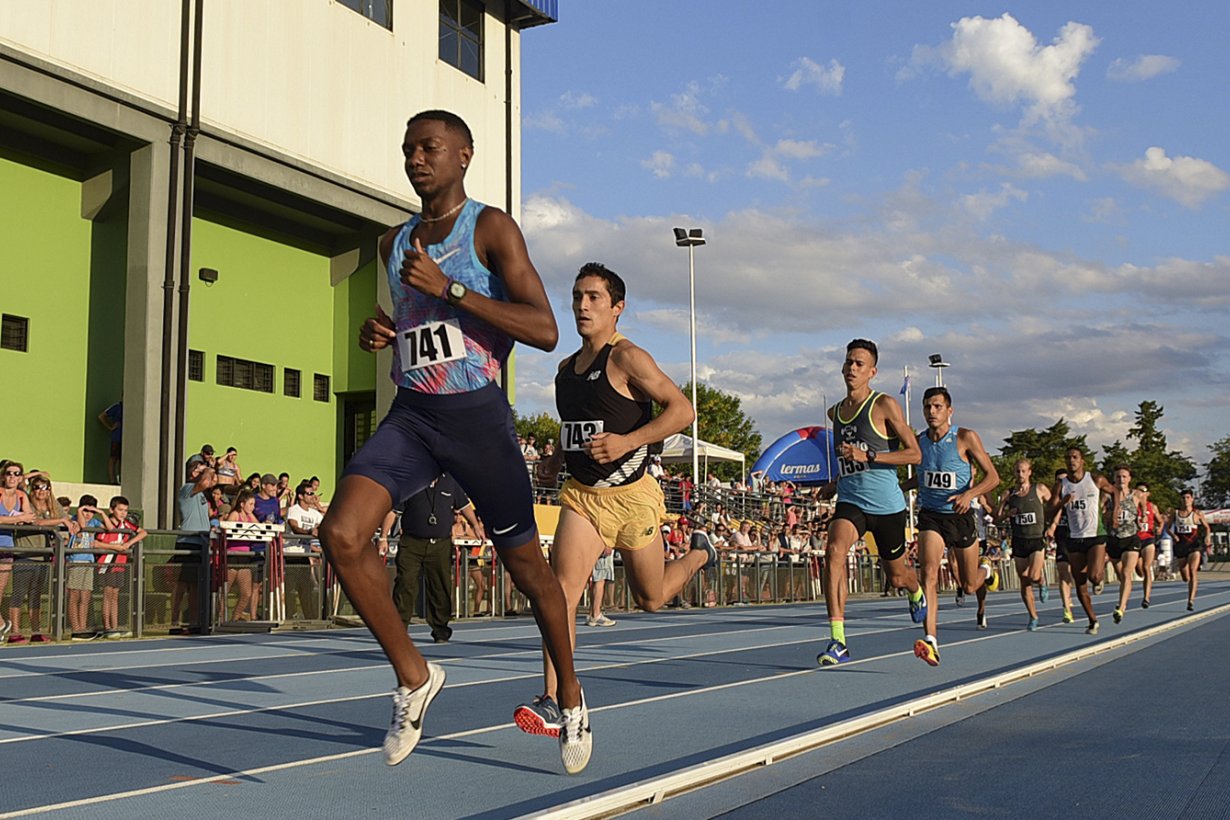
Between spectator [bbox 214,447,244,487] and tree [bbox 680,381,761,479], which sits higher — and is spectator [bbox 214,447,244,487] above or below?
below

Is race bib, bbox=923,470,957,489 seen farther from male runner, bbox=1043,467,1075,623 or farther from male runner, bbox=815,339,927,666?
male runner, bbox=1043,467,1075,623

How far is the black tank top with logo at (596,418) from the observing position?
6.23m

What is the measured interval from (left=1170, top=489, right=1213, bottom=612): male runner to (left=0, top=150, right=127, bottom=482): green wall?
1879cm

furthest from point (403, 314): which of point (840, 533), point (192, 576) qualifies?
point (192, 576)

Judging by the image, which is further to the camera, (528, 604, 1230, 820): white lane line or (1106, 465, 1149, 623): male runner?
(1106, 465, 1149, 623): male runner

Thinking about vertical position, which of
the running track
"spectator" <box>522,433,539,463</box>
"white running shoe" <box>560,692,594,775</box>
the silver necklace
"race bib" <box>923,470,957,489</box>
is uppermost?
"spectator" <box>522,433,539,463</box>

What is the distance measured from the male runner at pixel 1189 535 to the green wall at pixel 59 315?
61.7ft

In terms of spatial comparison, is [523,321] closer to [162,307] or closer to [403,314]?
[403,314]

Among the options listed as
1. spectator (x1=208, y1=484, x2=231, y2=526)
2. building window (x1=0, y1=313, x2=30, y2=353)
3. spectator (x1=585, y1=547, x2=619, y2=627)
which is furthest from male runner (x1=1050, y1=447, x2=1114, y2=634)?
building window (x1=0, y1=313, x2=30, y2=353)

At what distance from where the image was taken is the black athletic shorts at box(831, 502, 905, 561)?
9.27 m

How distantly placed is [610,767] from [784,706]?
2.35m

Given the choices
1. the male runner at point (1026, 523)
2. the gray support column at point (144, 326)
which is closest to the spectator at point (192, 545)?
the gray support column at point (144, 326)

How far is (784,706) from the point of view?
7227 millimetres

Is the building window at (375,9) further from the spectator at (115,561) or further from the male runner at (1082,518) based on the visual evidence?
the male runner at (1082,518)
